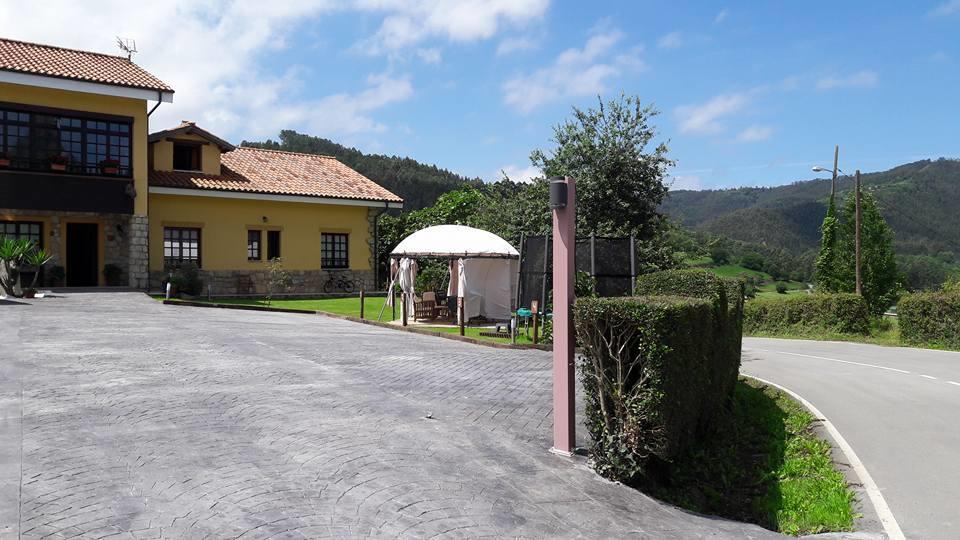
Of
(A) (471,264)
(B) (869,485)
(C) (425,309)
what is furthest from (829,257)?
(B) (869,485)

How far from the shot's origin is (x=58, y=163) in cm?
2238

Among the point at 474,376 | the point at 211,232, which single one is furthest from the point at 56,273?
the point at 474,376

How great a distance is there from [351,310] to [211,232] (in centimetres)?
836

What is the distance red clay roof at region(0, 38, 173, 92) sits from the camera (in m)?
22.3

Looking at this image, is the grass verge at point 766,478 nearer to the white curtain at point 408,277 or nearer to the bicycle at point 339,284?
the white curtain at point 408,277

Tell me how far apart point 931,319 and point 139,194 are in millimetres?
24534

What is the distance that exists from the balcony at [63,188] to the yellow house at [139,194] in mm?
33

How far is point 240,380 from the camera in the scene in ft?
27.8

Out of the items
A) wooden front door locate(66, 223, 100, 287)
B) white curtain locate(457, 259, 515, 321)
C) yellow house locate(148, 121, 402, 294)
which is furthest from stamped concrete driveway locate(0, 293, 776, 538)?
yellow house locate(148, 121, 402, 294)

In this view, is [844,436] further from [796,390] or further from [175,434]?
[175,434]

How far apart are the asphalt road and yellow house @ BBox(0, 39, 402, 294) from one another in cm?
1893

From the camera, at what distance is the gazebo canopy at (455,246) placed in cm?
1931

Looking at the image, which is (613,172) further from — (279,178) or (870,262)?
(870,262)

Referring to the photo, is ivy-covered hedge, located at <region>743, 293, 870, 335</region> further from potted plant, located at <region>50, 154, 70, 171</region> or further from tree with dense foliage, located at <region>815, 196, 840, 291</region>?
potted plant, located at <region>50, 154, 70, 171</region>
